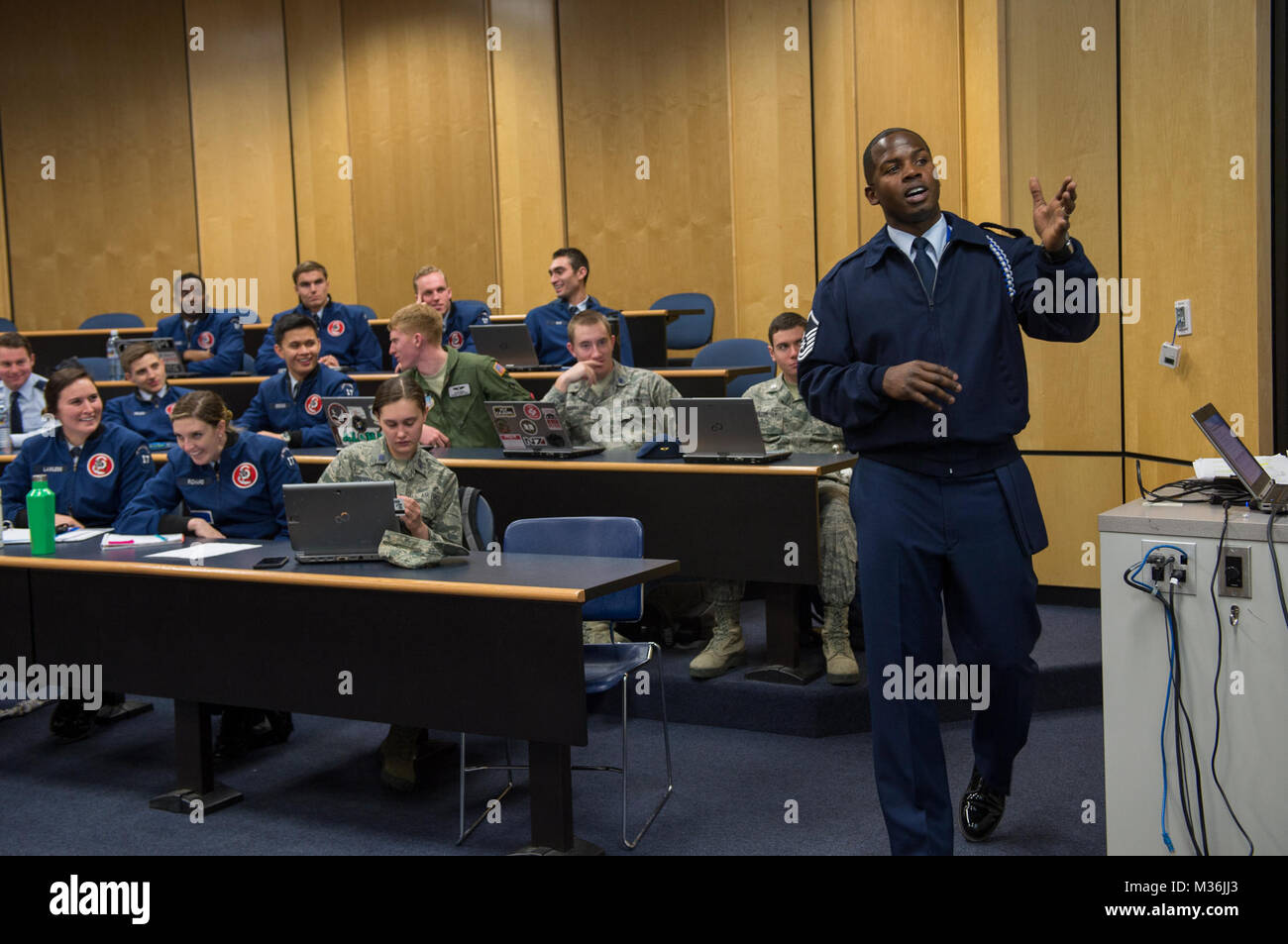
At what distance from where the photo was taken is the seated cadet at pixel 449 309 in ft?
21.7

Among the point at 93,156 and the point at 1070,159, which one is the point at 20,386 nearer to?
the point at 1070,159

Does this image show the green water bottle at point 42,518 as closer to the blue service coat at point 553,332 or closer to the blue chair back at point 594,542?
the blue chair back at point 594,542

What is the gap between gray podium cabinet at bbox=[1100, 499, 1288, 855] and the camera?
7.34 ft

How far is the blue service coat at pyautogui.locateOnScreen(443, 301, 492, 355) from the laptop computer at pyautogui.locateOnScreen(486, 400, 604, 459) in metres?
2.30

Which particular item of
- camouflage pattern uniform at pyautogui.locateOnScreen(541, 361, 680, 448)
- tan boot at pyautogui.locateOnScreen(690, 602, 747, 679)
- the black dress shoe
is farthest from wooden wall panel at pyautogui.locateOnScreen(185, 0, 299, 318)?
the black dress shoe

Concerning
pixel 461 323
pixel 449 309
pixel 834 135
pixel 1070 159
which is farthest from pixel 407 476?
pixel 834 135

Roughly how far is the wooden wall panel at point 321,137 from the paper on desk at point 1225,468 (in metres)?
8.06

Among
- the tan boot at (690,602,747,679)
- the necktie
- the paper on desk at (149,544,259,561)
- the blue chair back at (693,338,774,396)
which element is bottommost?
the tan boot at (690,602,747,679)

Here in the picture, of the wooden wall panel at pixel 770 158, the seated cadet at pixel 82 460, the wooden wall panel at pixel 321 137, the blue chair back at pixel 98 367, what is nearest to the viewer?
the seated cadet at pixel 82 460

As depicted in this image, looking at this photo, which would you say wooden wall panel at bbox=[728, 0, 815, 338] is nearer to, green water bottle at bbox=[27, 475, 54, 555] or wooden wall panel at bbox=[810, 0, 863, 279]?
wooden wall panel at bbox=[810, 0, 863, 279]

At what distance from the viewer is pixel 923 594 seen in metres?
2.49

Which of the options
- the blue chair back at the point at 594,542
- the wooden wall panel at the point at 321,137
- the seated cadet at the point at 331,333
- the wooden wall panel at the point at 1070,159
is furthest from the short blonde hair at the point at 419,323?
the wooden wall panel at the point at 321,137
